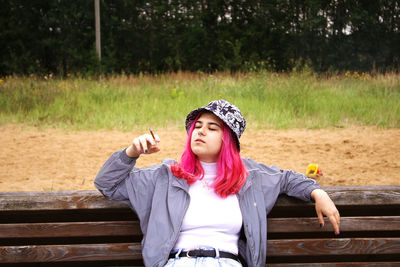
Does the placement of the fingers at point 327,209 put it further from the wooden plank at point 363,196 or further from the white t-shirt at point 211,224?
the white t-shirt at point 211,224

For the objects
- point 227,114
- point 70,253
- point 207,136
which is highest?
point 227,114

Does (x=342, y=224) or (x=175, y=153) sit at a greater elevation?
(x=342, y=224)

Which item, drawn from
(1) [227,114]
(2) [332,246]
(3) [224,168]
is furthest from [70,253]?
(2) [332,246]

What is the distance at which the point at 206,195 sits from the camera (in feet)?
6.76

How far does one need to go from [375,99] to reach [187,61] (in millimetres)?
14429

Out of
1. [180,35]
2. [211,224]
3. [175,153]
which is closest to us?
[211,224]

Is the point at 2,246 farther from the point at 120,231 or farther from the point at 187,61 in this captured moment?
the point at 187,61

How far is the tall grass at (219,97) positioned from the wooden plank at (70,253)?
4.58 metres

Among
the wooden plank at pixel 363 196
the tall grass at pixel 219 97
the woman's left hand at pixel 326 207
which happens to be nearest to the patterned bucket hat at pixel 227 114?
the woman's left hand at pixel 326 207

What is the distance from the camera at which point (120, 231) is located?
7.00ft

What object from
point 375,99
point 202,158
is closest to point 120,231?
point 202,158

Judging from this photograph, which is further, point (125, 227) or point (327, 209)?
point (125, 227)

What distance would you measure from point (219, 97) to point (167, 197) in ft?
20.1

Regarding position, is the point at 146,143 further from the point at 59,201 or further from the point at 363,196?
Result: the point at 363,196
